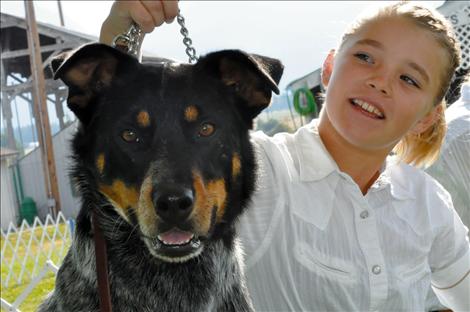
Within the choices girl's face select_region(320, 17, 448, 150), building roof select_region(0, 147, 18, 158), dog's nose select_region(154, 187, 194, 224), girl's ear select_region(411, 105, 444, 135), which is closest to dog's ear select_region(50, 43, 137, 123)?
dog's nose select_region(154, 187, 194, 224)

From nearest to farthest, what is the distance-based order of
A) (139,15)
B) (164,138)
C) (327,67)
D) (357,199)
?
(164,138) → (139,15) → (357,199) → (327,67)

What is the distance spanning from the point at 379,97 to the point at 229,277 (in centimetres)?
98

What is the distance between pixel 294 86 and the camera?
11.0m

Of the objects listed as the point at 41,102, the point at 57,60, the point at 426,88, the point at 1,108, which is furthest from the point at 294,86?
the point at 1,108

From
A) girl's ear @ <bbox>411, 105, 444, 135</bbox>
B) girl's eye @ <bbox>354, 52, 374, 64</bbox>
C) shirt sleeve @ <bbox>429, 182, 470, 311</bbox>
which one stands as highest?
girl's eye @ <bbox>354, 52, 374, 64</bbox>

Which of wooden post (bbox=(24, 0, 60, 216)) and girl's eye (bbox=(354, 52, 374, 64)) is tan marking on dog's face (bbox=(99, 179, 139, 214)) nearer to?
girl's eye (bbox=(354, 52, 374, 64))

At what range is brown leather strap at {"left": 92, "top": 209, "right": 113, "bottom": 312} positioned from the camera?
1.81m

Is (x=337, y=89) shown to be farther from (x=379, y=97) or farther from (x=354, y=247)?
(x=354, y=247)

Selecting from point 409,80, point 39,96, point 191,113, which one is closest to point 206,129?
point 191,113

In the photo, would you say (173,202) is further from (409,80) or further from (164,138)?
(409,80)

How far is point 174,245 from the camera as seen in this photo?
6.05ft

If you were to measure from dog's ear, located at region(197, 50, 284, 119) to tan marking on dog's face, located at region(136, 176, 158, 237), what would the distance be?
53 cm

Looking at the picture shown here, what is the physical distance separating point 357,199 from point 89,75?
125 cm

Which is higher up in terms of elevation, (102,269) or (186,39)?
(186,39)
